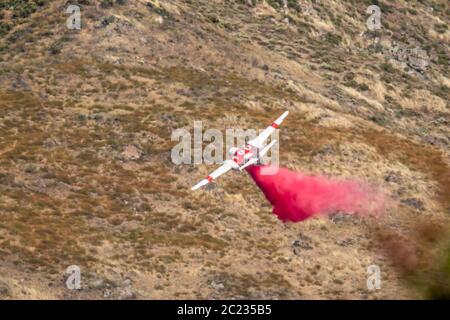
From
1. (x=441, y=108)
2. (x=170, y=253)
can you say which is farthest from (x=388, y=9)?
(x=170, y=253)

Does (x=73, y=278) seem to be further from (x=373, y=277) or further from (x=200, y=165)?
(x=373, y=277)

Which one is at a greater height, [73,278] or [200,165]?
[73,278]

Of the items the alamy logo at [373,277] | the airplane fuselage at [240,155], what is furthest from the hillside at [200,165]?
the airplane fuselage at [240,155]

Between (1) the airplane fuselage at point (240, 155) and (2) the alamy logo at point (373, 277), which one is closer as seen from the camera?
(2) the alamy logo at point (373, 277)

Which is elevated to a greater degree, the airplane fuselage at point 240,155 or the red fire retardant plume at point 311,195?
the airplane fuselage at point 240,155

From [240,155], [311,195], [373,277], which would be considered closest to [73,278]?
[240,155]

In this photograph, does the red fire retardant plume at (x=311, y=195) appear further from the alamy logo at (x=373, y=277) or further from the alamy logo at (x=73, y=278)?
the alamy logo at (x=73, y=278)
